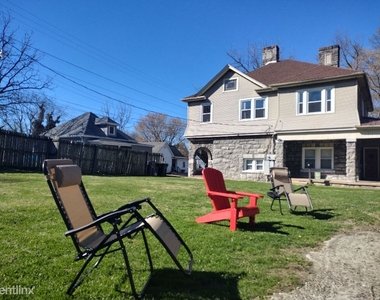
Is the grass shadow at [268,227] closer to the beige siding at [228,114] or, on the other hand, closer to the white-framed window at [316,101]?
the white-framed window at [316,101]

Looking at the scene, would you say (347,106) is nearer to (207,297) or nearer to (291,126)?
(291,126)

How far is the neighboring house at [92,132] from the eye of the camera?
30531mm

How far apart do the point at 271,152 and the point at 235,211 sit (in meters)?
15.0

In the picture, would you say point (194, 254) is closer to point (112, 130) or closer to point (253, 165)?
point (253, 165)

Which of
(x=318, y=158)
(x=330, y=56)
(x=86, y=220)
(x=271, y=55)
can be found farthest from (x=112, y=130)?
(x=86, y=220)

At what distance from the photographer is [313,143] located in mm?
19141

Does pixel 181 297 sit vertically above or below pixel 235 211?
below

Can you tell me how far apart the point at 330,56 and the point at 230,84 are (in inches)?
273

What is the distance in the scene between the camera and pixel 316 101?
1764 cm

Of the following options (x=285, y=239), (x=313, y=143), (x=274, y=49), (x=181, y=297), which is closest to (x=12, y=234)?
(x=181, y=297)

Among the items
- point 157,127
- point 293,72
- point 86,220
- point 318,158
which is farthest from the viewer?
point 157,127

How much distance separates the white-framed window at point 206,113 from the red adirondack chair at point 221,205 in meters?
16.7

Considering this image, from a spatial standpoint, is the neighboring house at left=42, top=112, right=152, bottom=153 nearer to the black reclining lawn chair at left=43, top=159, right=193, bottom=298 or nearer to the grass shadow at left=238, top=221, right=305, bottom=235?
the grass shadow at left=238, top=221, right=305, bottom=235

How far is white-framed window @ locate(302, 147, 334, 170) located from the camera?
18625mm
